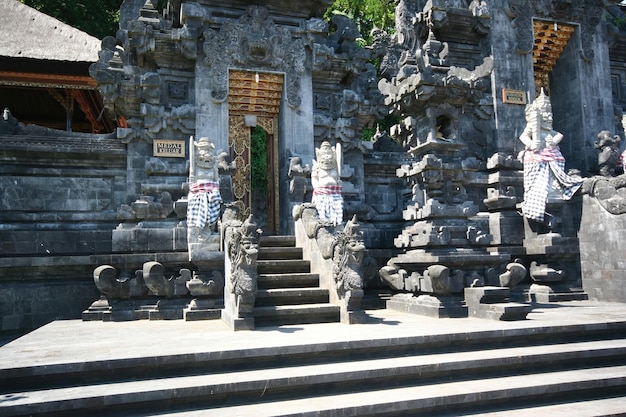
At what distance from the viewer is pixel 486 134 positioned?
12.8 m

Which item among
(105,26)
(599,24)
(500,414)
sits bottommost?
(500,414)

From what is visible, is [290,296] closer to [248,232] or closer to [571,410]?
[248,232]

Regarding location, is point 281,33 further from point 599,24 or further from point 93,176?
point 599,24

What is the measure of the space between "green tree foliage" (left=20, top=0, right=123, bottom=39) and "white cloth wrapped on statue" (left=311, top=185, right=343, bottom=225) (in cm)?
1540

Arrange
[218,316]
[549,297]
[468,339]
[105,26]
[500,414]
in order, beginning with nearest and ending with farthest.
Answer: [500,414] → [468,339] → [218,316] → [549,297] → [105,26]

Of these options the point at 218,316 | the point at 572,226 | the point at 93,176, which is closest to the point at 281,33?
the point at 93,176

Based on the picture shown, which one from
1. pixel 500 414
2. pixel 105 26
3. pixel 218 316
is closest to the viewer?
pixel 500 414

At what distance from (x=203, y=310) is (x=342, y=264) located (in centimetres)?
277

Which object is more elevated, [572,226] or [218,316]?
[572,226]

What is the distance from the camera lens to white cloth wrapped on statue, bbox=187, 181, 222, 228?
923cm

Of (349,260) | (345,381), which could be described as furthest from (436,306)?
(345,381)

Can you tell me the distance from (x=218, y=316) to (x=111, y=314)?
77.3 inches

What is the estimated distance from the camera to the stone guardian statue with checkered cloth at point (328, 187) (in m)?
9.94

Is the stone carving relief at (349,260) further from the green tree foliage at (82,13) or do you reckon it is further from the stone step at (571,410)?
the green tree foliage at (82,13)
